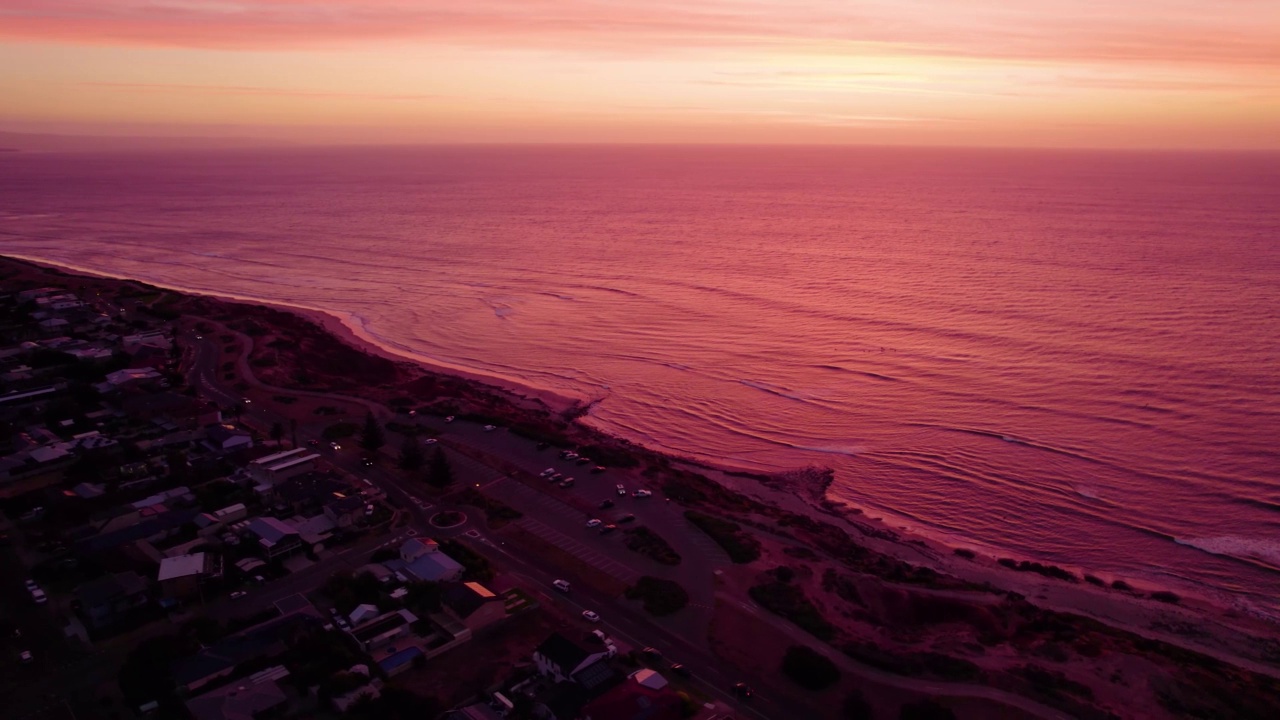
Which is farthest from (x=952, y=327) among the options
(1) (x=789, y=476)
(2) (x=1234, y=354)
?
(1) (x=789, y=476)

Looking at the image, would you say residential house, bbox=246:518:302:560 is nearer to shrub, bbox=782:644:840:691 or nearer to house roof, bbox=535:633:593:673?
house roof, bbox=535:633:593:673

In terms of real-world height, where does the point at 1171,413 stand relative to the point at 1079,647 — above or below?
above

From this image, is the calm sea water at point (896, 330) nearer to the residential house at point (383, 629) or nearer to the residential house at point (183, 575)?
the residential house at point (383, 629)

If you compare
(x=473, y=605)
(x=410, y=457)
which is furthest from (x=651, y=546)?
(x=410, y=457)

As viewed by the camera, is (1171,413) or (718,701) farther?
(1171,413)

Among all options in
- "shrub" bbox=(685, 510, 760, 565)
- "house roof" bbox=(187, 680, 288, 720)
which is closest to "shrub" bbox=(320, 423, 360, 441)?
"shrub" bbox=(685, 510, 760, 565)

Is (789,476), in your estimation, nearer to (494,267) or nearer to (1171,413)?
(1171,413)

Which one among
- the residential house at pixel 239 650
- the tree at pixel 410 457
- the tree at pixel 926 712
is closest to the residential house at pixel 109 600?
the residential house at pixel 239 650
